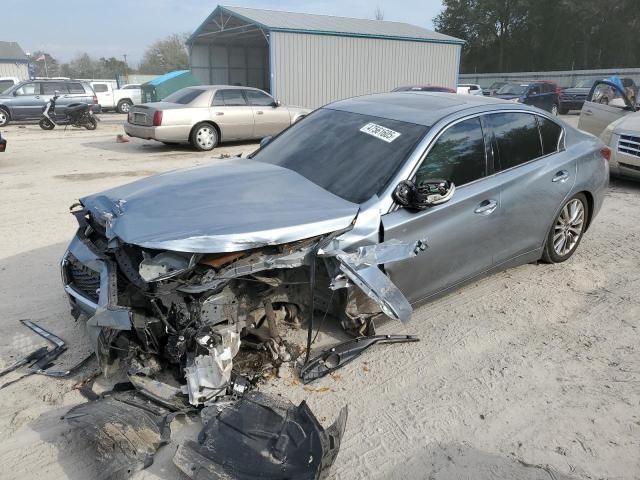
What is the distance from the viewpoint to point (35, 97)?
61.3 feet

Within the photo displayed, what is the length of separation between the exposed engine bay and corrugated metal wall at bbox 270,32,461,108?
17508 millimetres

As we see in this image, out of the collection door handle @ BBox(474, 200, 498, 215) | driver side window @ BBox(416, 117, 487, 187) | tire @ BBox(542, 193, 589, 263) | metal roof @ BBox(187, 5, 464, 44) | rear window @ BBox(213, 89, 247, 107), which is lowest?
tire @ BBox(542, 193, 589, 263)

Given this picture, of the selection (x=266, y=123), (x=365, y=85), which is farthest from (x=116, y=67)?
(x=266, y=123)

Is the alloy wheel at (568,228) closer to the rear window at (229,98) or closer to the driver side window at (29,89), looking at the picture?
the rear window at (229,98)

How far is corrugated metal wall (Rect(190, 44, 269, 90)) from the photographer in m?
26.6

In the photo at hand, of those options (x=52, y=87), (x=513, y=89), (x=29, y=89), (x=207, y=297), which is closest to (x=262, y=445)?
(x=207, y=297)

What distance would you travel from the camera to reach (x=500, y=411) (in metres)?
3.00

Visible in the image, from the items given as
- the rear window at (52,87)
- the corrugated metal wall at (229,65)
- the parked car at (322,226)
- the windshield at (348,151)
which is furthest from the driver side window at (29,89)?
the windshield at (348,151)

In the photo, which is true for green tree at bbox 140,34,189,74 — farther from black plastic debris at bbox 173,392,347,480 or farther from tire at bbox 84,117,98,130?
black plastic debris at bbox 173,392,347,480

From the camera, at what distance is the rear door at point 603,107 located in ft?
31.2

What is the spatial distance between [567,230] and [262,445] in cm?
377

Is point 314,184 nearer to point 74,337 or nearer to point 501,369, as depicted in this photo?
point 501,369

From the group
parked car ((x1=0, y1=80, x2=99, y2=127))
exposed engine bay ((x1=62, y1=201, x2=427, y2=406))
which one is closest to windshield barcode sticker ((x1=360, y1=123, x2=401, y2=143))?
exposed engine bay ((x1=62, y1=201, x2=427, y2=406))

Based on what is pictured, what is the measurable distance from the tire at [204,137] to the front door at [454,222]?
9014mm
